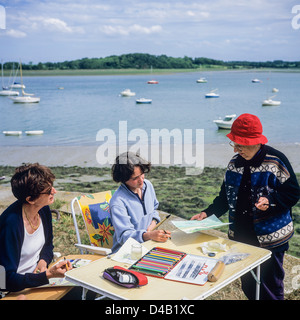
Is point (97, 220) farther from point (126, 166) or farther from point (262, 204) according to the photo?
point (262, 204)

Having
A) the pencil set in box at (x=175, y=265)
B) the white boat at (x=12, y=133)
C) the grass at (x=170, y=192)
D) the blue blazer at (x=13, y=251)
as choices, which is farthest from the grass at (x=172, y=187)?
the white boat at (x=12, y=133)

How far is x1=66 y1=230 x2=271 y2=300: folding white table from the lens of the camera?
2.56m

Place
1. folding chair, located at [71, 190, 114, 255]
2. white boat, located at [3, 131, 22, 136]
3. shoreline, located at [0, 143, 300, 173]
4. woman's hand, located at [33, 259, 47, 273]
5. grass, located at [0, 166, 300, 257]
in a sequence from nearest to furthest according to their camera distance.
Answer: woman's hand, located at [33, 259, 47, 273]
folding chair, located at [71, 190, 114, 255]
grass, located at [0, 166, 300, 257]
shoreline, located at [0, 143, 300, 173]
white boat, located at [3, 131, 22, 136]

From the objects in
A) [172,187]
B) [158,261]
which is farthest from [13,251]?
[172,187]

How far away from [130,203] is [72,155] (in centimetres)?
1320

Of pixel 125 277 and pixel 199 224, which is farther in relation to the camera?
pixel 199 224

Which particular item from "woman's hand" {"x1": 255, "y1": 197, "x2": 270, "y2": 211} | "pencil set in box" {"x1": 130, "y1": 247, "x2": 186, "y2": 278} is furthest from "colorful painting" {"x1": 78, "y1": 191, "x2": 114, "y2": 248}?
"woman's hand" {"x1": 255, "y1": 197, "x2": 270, "y2": 211}

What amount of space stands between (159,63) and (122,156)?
14230 centimetres

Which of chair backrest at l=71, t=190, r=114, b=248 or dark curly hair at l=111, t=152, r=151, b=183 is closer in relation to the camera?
dark curly hair at l=111, t=152, r=151, b=183

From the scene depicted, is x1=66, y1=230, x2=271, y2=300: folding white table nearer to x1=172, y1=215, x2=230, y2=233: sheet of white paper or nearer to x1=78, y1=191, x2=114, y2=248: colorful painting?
x1=172, y1=215, x2=230, y2=233: sheet of white paper

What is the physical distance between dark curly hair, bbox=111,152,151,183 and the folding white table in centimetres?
61

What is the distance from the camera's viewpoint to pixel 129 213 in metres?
3.66

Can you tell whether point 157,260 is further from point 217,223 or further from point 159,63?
point 159,63

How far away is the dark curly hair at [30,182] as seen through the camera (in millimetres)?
3018
